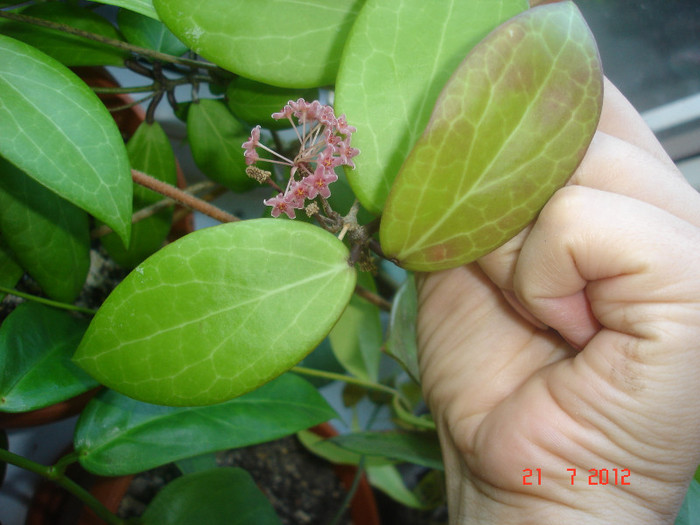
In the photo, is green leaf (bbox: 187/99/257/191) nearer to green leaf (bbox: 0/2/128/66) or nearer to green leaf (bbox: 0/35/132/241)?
green leaf (bbox: 0/2/128/66)

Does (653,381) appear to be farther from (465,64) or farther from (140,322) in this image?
(140,322)

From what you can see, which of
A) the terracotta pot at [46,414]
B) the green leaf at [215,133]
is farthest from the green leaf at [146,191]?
the terracotta pot at [46,414]

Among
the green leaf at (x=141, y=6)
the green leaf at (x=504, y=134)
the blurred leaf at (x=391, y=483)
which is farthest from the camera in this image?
the blurred leaf at (x=391, y=483)

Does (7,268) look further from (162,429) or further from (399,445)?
(399,445)

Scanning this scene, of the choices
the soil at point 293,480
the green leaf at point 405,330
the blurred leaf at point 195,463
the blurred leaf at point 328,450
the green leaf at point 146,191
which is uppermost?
the green leaf at point 146,191

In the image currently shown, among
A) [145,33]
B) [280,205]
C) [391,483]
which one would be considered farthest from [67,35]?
[391,483]

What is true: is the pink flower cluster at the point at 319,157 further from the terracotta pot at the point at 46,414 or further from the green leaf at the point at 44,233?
the terracotta pot at the point at 46,414
